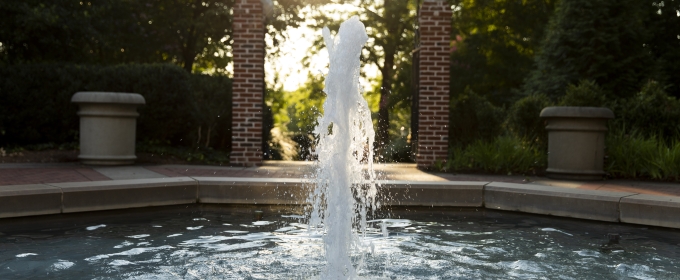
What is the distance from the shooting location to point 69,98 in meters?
12.4

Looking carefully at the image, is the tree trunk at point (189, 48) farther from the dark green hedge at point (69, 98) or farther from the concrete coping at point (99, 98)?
the concrete coping at point (99, 98)

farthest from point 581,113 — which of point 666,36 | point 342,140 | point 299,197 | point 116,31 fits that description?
point 666,36

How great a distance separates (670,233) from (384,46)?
2222 cm

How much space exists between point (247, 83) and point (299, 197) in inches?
144

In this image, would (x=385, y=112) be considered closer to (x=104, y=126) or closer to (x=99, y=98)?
(x=104, y=126)

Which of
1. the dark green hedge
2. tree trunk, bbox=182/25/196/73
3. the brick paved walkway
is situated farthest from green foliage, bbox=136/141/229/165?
tree trunk, bbox=182/25/196/73

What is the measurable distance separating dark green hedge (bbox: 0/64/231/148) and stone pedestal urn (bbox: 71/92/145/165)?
2249 mm

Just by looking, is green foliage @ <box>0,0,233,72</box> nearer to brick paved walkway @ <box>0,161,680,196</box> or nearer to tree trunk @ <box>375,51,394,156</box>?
tree trunk @ <box>375,51,394,156</box>

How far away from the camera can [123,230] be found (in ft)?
20.9

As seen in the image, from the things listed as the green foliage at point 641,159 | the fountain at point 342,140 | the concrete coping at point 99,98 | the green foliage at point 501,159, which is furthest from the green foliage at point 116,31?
the green foliage at point 641,159

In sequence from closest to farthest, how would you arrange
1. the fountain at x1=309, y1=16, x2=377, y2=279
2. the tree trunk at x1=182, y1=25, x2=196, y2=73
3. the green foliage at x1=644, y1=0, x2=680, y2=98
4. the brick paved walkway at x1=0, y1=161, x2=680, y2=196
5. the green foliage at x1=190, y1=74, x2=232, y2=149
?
the fountain at x1=309, y1=16, x2=377, y2=279
the brick paved walkway at x1=0, y1=161, x2=680, y2=196
the green foliage at x1=190, y1=74, x2=232, y2=149
the green foliage at x1=644, y1=0, x2=680, y2=98
the tree trunk at x1=182, y1=25, x2=196, y2=73

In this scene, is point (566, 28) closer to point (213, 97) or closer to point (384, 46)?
point (384, 46)

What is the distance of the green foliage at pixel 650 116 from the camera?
11.4 metres

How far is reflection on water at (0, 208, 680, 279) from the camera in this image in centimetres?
499
